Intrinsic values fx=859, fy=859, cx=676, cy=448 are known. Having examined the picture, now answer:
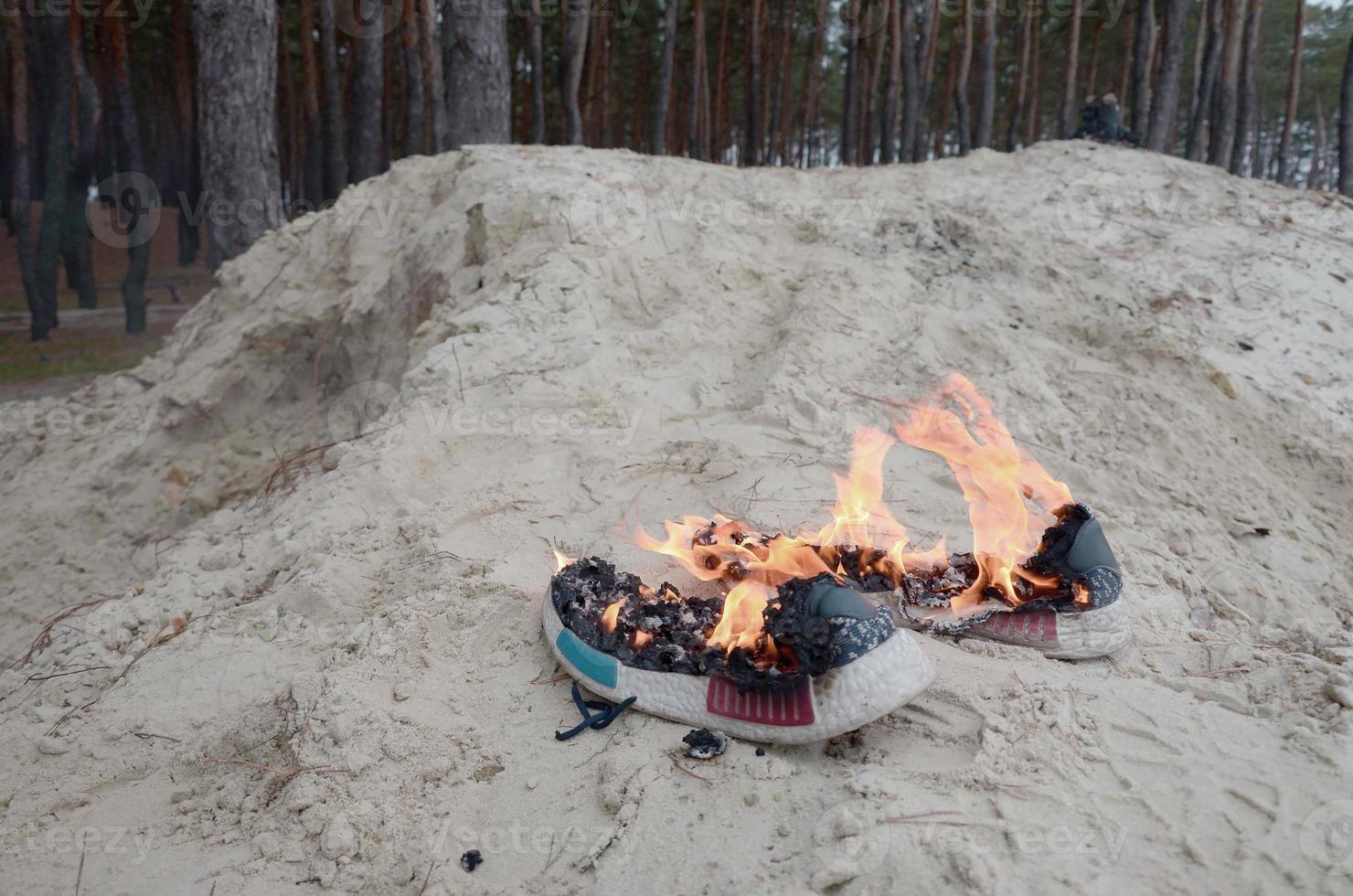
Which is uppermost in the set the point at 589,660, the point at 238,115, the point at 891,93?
the point at 891,93

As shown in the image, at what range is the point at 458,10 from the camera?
27.1 ft

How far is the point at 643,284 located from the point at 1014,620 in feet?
10.6

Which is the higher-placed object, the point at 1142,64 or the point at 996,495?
the point at 1142,64

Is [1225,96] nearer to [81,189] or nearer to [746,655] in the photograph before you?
[746,655]

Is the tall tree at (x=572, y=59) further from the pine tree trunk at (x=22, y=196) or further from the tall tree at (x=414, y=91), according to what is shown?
the pine tree trunk at (x=22, y=196)

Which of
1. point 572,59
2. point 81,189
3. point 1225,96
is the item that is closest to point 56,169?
point 81,189

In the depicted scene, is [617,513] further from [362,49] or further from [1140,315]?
[362,49]

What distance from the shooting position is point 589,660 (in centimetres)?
252

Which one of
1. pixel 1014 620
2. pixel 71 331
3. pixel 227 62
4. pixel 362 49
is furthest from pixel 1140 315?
pixel 71 331

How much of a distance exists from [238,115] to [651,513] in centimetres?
754

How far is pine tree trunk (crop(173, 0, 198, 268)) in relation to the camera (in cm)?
1650

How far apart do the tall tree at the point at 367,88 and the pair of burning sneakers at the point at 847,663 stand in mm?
12406

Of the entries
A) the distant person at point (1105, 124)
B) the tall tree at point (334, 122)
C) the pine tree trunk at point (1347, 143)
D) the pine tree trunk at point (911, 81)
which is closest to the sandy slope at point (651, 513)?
the distant person at point (1105, 124)

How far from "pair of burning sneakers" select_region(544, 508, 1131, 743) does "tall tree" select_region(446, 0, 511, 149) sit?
7.15 metres
